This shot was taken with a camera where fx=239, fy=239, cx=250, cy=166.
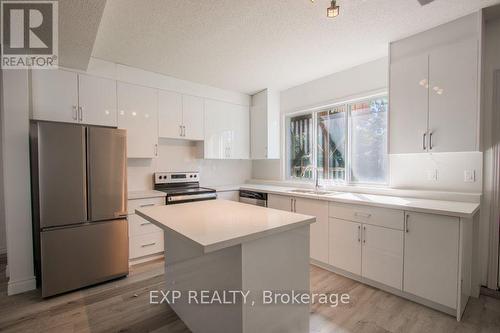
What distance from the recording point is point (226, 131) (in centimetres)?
414

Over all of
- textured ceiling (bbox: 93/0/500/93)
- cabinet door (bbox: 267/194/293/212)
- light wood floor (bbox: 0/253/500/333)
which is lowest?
light wood floor (bbox: 0/253/500/333)

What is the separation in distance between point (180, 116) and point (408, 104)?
9.56ft

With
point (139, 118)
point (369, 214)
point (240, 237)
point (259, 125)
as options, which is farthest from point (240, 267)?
point (259, 125)

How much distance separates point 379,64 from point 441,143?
1.24m

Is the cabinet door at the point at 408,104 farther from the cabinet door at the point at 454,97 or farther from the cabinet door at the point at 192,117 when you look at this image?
the cabinet door at the point at 192,117

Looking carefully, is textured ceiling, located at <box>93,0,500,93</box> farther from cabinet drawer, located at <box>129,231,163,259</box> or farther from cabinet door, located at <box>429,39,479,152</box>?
cabinet drawer, located at <box>129,231,163,259</box>

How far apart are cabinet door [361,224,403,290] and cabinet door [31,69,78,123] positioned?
3483 millimetres

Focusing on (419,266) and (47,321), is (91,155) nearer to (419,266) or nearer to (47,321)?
(47,321)

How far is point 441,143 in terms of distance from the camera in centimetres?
223

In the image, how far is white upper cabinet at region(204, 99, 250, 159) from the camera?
12.9 feet

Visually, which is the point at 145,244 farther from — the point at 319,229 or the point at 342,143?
the point at 342,143

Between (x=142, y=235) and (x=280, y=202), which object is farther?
(x=280, y=202)

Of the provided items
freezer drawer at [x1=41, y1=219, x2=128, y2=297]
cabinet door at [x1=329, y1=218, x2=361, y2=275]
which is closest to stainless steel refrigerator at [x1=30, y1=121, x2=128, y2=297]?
freezer drawer at [x1=41, y1=219, x2=128, y2=297]

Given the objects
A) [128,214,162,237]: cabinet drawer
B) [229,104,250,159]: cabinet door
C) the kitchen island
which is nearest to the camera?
the kitchen island
